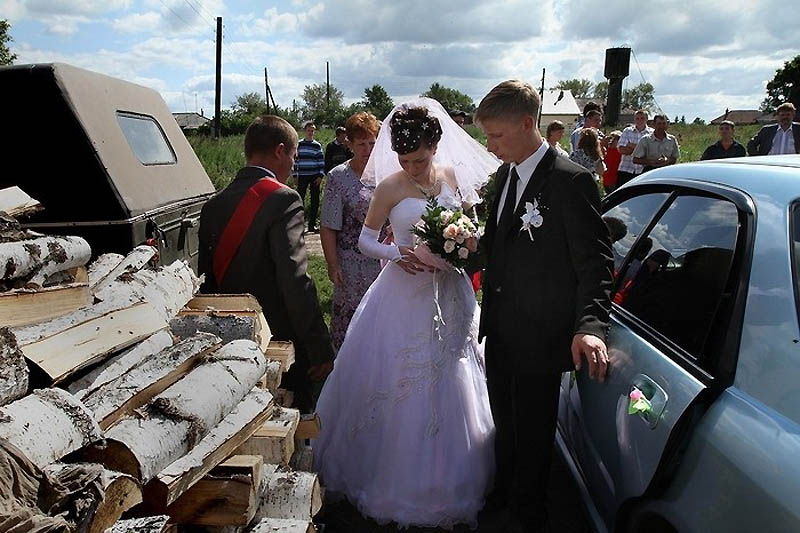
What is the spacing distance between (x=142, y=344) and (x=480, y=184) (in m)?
2.30

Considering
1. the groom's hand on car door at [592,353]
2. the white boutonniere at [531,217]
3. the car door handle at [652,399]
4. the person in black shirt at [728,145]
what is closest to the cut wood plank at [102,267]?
the white boutonniere at [531,217]

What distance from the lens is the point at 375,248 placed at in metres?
3.47

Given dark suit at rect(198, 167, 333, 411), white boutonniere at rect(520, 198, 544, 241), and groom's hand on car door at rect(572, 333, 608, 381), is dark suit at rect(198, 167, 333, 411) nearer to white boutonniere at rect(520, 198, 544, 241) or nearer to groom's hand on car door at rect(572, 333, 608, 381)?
white boutonniere at rect(520, 198, 544, 241)

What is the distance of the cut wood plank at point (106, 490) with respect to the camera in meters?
1.35

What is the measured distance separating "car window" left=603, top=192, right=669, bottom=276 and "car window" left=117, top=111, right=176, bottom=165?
324cm

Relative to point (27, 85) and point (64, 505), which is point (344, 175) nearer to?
point (27, 85)

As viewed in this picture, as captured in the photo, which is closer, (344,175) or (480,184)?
(480,184)

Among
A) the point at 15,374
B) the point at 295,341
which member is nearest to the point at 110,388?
the point at 15,374

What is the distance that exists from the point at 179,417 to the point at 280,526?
0.51 meters

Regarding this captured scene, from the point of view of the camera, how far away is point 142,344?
7.05 ft

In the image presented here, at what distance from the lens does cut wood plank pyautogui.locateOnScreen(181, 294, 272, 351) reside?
2734 mm

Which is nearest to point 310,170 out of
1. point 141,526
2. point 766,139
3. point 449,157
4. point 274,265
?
point 766,139

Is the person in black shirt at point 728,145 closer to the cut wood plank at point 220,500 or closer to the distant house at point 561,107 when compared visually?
the cut wood plank at point 220,500

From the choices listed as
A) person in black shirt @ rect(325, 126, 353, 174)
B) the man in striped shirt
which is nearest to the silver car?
person in black shirt @ rect(325, 126, 353, 174)
